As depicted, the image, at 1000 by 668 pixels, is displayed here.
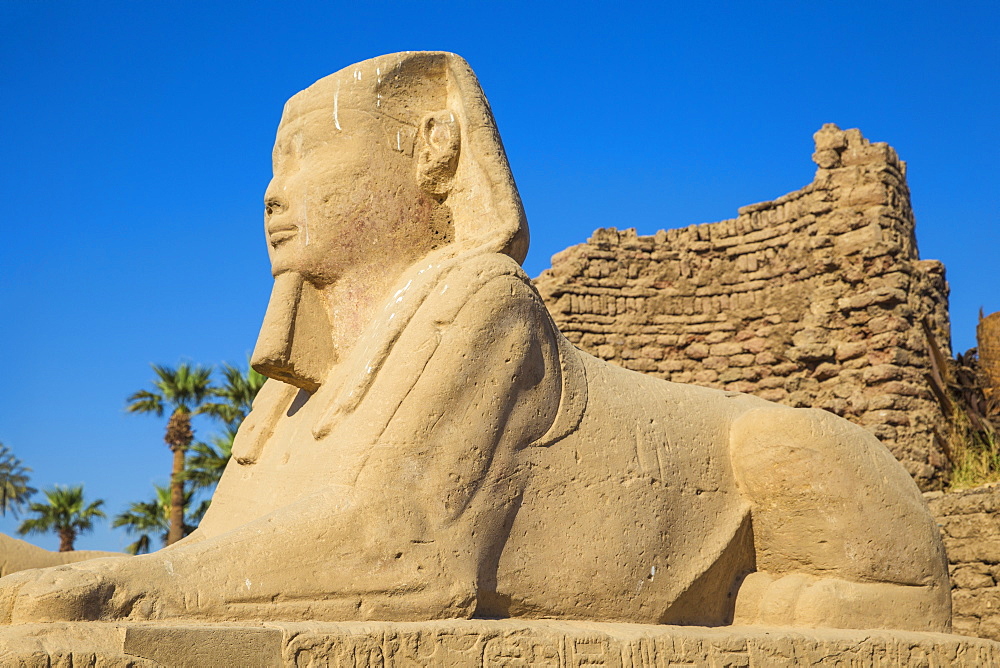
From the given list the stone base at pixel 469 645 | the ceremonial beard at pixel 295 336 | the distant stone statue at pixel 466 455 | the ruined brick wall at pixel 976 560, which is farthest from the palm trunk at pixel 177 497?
the stone base at pixel 469 645

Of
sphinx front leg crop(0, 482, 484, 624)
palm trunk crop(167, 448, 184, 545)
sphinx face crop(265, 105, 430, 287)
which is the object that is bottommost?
sphinx front leg crop(0, 482, 484, 624)

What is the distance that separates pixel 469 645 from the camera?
2998 millimetres

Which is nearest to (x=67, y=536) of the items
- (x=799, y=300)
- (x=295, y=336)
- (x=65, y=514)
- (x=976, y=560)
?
(x=65, y=514)

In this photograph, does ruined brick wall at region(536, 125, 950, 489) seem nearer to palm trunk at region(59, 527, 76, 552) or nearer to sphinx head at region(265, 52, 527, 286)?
sphinx head at region(265, 52, 527, 286)

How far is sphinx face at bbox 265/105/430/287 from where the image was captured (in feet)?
12.4

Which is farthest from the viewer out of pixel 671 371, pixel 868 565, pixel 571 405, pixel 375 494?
pixel 671 371

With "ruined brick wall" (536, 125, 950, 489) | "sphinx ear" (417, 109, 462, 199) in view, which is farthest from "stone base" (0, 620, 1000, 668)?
"ruined brick wall" (536, 125, 950, 489)

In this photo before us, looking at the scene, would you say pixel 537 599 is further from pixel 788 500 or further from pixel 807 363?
pixel 807 363

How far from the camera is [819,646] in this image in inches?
139

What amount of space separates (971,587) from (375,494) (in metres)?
7.11

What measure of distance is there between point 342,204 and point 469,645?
151cm

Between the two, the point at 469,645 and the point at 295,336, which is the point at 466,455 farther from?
the point at 295,336

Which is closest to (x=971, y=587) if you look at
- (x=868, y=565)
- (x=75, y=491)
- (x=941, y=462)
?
(x=941, y=462)

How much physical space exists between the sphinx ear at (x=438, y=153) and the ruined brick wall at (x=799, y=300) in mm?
7715
